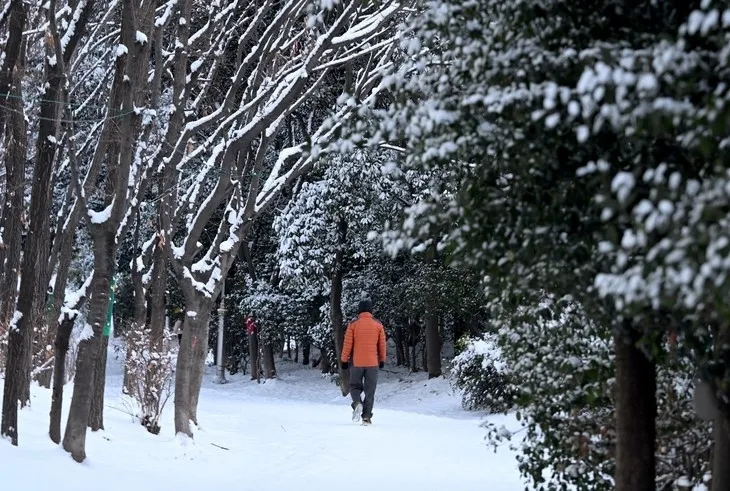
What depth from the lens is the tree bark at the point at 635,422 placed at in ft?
15.3

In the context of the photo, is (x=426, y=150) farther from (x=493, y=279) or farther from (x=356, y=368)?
(x=356, y=368)

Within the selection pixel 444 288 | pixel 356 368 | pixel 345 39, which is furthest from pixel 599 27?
pixel 444 288

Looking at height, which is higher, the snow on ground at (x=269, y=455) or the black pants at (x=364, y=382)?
the black pants at (x=364, y=382)

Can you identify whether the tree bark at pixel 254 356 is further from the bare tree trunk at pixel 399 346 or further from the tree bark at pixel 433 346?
the tree bark at pixel 433 346

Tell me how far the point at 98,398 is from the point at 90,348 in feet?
7.88

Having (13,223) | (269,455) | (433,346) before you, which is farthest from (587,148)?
(433,346)

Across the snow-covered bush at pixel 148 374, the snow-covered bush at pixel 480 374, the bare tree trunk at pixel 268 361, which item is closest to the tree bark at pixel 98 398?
the snow-covered bush at pixel 148 374

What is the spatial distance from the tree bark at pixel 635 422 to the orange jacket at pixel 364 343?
9.34 m

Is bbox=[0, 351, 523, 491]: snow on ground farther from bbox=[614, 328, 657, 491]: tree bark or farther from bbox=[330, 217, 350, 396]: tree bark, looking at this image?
bbox=[330, 217, 350, 396]: tree bark

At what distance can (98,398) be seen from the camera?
441 inches

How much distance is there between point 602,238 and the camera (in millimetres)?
3625

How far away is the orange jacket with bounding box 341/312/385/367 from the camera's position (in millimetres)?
13992

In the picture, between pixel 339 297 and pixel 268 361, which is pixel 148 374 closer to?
pixel 339 297

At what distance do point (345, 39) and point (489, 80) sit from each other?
685cm
